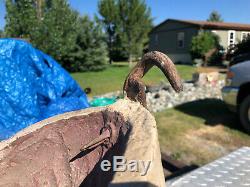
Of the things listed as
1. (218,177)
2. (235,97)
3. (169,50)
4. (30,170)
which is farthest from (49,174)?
(169,50)

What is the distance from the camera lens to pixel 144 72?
157 centimetres

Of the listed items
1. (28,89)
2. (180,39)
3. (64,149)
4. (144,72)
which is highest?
(180,39)

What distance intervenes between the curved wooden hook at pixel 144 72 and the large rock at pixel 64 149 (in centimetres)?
6

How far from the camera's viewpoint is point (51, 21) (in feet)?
45.1

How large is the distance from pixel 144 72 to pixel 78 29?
16.1 meters

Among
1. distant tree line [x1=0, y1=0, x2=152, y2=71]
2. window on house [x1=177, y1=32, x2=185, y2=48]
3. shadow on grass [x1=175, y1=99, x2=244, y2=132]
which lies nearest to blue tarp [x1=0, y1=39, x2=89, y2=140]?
shadow on grass [x1=175, y1=99, x2=244, y2=132]

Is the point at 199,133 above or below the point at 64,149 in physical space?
below

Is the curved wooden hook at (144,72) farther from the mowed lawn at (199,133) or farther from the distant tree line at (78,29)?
the distant tree line at (78,29)

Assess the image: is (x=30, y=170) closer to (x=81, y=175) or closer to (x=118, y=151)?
(x=81, y=175)

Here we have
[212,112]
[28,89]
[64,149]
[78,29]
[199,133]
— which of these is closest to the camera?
[64,149]

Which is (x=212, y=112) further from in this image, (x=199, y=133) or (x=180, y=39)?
(x=180, y=39)

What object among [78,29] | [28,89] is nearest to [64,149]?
[28,89]

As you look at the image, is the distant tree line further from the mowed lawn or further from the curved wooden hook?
the curved wooden hook

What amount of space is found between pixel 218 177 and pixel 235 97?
373 cm
